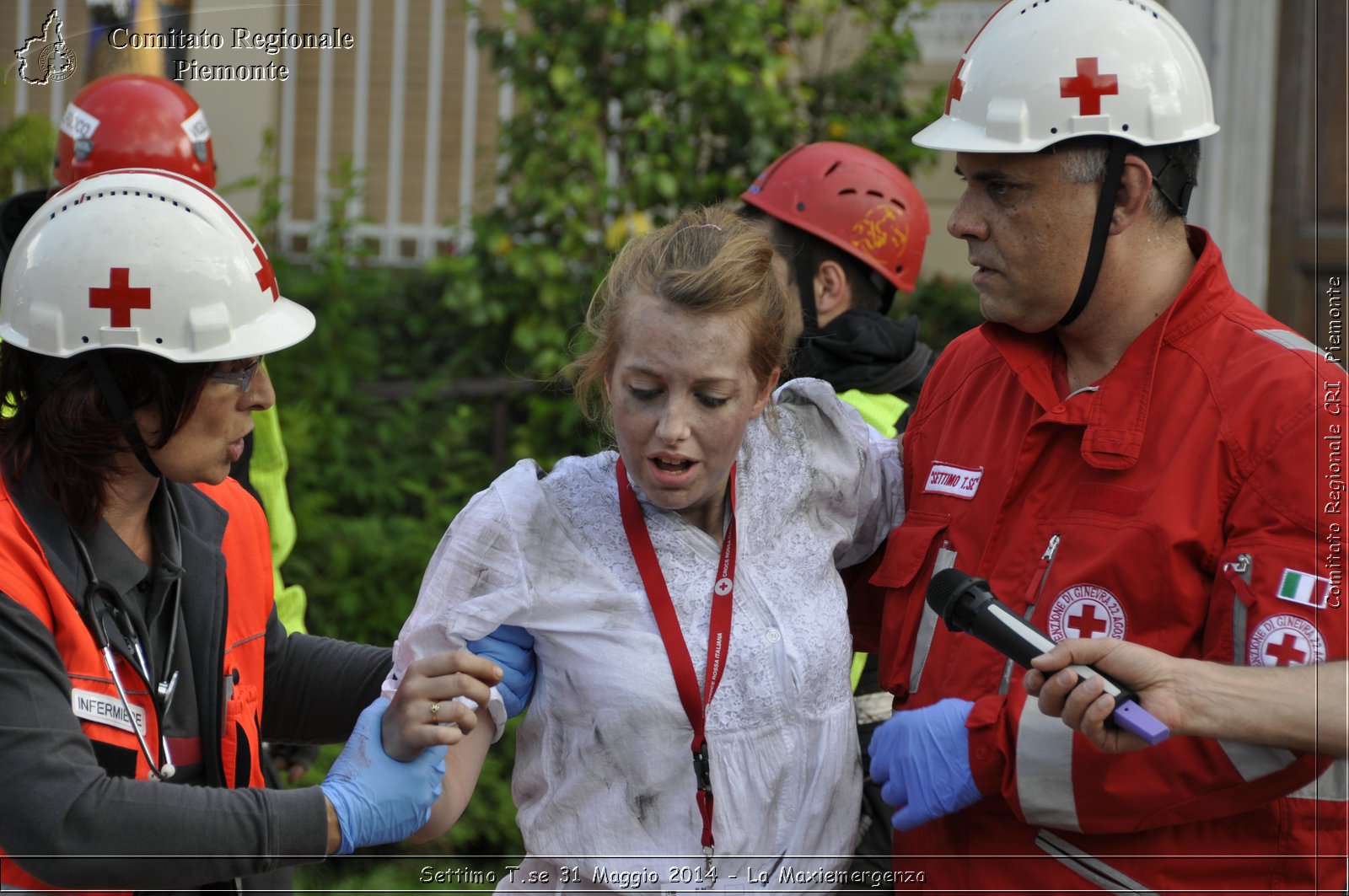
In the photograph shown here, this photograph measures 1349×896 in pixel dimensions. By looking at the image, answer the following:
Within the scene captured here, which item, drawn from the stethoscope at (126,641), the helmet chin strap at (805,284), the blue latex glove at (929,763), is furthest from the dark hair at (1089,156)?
the stethoscope at (126,641)

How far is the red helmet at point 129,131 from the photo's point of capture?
14.5 feet

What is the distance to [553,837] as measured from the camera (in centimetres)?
243

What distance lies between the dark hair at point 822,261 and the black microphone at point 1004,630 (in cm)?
177

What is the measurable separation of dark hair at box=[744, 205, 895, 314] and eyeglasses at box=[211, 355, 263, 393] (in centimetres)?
179

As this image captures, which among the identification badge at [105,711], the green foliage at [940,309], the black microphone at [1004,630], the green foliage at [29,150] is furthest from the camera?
the green foliage at [940,309]

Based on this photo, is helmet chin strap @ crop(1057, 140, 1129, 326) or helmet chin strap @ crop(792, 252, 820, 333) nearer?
helmet chin strap @ crop(1057, 140, 1129, 326)

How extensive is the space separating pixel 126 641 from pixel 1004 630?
151 cm

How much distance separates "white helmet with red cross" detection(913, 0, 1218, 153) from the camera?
8.17 ft

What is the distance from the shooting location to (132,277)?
8.20 ft

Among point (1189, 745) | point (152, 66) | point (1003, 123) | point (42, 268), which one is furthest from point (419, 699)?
point (152, 66)

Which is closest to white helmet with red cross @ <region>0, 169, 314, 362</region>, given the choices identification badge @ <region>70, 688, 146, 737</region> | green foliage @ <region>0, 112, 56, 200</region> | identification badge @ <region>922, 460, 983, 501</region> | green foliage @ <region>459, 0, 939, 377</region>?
identification badge @ <region>70, 688, 146, 737</region>

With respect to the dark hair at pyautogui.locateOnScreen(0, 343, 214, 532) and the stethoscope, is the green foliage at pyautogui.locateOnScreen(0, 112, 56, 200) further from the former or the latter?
the stethoscope

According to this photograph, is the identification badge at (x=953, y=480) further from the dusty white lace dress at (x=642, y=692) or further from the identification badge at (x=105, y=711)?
the identification badge at (x=105, y=711)

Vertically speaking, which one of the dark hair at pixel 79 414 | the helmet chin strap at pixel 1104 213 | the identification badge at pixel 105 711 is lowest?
the identification badge at pixel 105 711
